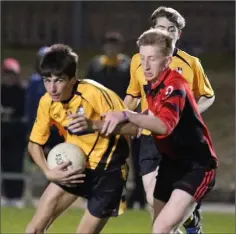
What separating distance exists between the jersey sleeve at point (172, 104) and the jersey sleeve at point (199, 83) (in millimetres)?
2268

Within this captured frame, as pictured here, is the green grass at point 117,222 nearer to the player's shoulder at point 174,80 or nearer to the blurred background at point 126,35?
the blurred background at point 126,35

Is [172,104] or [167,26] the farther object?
[167,26]

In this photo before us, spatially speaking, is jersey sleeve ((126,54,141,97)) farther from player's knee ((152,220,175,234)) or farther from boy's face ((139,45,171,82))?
player's knee ((152,220,175,234))

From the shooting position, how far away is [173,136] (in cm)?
783

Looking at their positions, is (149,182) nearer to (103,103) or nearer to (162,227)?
(103,103)

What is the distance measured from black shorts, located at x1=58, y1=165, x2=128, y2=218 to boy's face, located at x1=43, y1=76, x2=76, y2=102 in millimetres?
661

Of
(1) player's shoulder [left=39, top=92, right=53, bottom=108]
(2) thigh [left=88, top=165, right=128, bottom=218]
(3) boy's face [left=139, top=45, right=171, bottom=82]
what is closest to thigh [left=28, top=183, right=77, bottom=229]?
(2) thigh [left=88, top=165, right=128, bottom=218]

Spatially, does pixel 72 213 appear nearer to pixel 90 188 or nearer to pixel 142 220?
pixel 142 220

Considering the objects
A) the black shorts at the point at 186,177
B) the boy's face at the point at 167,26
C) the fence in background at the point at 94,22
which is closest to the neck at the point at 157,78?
the black shorts at the point at 186,177

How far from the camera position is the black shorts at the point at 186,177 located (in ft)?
25.9

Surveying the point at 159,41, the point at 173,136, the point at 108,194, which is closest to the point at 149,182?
the point at 108,194

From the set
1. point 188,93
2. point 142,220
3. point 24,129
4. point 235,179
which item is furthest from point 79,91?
point 235,179

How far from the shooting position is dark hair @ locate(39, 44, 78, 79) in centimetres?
825

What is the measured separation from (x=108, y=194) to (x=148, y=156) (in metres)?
1.42
